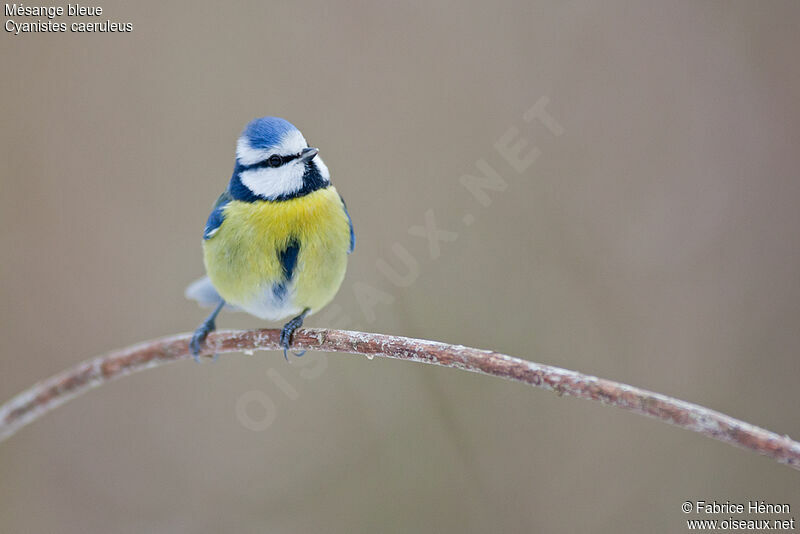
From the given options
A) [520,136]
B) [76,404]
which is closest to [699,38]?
[520,136]

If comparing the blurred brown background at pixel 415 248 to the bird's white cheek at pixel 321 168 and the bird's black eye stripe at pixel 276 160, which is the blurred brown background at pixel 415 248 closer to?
the bird's white cheek at pixel 321 168

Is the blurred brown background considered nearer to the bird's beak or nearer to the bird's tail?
the bird's tail

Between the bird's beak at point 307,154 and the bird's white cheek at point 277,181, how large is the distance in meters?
0.04

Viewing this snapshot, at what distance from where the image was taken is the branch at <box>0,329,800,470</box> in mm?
1019

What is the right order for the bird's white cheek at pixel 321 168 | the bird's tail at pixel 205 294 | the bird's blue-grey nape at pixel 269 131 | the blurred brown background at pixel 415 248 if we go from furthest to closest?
the blurred brown background at pixel 415 248
the bird's tail at pixel 205 294
the bird's white cheek at pixel 321 168
the bird's blue-grey nape at pixel 269 131

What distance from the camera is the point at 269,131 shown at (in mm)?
1850

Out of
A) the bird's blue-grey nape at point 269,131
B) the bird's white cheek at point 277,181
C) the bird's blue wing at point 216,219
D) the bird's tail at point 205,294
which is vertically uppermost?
the bird's blue-grey nape at point 269,131

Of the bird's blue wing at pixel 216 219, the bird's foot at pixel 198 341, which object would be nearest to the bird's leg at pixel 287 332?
the bird's foot at pixel 198 341

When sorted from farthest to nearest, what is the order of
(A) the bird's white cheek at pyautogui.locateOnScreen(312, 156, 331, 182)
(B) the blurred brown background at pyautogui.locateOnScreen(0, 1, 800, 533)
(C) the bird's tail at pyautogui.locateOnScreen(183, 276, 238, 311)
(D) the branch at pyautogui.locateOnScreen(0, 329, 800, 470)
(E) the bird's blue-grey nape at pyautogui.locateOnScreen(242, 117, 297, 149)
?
(B) the blurred brown background at pyautogui.locateOnScreen(0, 1, 800, 533) < (C) the bird's tail at pyautogui.locateOnScreen(183, 276, 238, 311) < (A) the bird's white cheek at pyautogui.locateOnScreen(312, 156, 331, 182) < (E) the bird's blue-grey nape at pyautogui.locateOnScreen(242, 117, 297, 149) < (D) the branch at pyautogui.locateOnScreen(0, 329, 800, 470)

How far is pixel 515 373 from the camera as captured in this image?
1201mm

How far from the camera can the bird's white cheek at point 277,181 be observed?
1.92 meters

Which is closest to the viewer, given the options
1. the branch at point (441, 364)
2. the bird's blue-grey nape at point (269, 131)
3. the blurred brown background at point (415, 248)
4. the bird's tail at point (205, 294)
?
the branch at point (441, 364)

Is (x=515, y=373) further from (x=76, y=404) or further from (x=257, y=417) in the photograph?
(x=76, y=404)

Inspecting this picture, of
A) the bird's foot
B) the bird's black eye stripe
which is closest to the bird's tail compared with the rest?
the bird's foot
